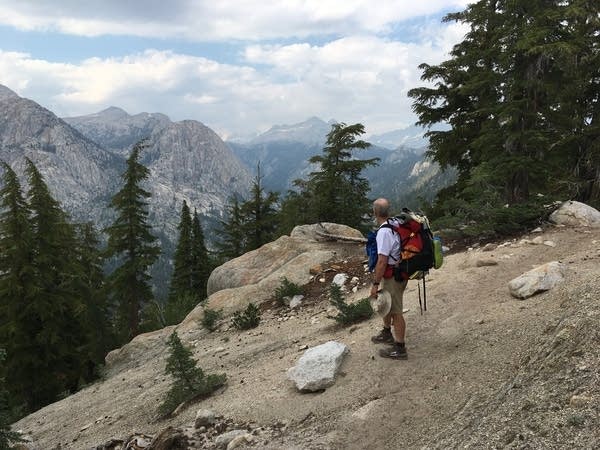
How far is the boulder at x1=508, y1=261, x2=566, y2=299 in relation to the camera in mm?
7648

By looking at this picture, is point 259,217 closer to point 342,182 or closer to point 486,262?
point 342,182

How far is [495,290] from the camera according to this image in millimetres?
8539

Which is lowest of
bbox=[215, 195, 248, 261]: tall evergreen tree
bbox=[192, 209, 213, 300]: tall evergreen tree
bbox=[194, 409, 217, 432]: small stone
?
bbox=[192, 209, 213, 300]: tall evergreen tree

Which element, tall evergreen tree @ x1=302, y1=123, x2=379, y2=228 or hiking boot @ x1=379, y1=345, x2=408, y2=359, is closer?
hiking boot @ x1=379, y1=345, x2=408, y2=359

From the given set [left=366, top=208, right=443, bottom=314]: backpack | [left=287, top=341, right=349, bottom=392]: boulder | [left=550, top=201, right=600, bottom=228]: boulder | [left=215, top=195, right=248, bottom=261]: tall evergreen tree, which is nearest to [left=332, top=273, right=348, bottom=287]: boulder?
[left=287, top=341, right=349, bottom=392]: boulder

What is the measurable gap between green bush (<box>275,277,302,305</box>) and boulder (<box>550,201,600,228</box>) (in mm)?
7510

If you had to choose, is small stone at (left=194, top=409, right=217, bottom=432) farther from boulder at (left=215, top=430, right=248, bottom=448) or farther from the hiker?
the hiker

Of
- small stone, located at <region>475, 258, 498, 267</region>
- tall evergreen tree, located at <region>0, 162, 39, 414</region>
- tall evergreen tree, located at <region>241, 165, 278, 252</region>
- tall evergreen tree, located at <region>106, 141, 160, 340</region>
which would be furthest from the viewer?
tall evergreen tree, located at <region>241, 165, 278, 252</region>

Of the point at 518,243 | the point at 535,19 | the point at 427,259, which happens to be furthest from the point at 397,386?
the point at 535,19

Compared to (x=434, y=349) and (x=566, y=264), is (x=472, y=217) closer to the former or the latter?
(x=566, y=264)

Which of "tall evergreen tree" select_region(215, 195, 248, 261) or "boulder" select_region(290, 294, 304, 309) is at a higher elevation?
"boulder" select_region(290, 294, 304, 309)

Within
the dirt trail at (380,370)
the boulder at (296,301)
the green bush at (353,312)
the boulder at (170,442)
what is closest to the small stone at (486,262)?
the dirt trail at (380,370)

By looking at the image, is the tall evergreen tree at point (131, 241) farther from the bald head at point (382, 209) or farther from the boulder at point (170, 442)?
the bald head at point (382, 209)

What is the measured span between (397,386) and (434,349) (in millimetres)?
1129
